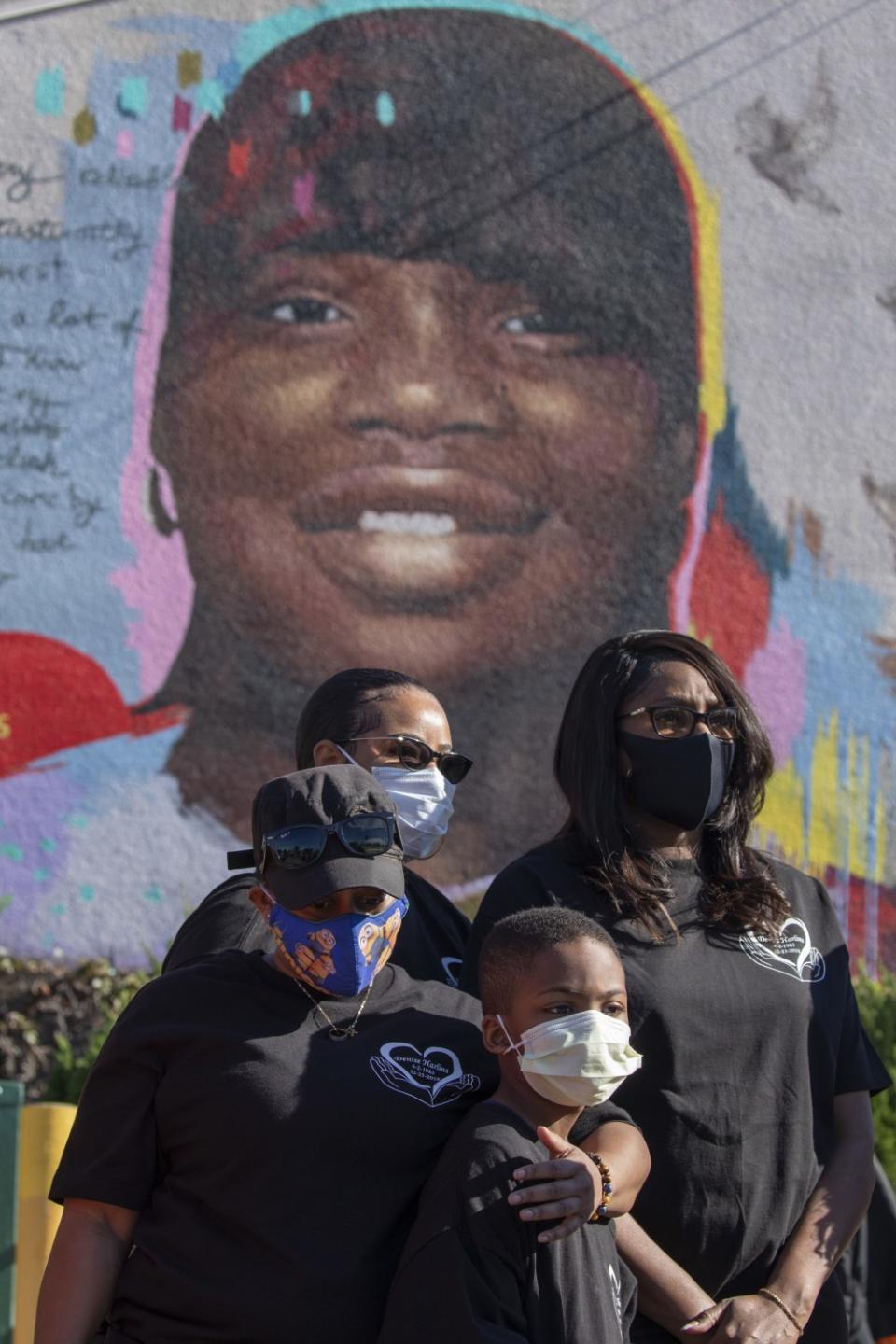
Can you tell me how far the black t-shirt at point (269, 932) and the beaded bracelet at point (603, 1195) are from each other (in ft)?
Answer: 1.97

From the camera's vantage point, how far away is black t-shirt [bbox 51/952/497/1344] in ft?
7.05

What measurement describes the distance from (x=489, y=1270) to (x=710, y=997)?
756 millimetres

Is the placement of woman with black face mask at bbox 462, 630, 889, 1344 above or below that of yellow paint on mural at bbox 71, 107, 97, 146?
below

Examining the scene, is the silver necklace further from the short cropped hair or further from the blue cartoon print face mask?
the short cropped hair

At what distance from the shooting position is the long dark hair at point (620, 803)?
2820 mm

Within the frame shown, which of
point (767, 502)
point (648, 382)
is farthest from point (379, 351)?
point (767, 502)

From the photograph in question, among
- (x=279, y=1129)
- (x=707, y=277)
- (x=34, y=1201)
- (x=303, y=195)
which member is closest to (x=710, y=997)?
(x=279, y=1129)

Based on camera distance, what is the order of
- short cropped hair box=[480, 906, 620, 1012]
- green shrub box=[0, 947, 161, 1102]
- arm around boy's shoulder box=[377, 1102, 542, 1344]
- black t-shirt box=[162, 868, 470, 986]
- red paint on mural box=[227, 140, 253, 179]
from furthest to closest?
red paint on mural box=[227, 140, 253, 179] → green shrub box=[0, 947, 161, 1102] → black t-shirt box=[162, 868, 470, 986] → short cropped hair box=[480, 906, 620, 1012] → arm around boy's shoulder box=[377, 1102, 542, 1344]

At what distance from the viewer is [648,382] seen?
7672 millimetres

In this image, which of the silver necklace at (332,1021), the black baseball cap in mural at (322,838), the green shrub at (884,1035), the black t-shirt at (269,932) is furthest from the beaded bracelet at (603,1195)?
the green shrub at (884,1035)

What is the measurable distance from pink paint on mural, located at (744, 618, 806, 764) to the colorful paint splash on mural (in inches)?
0.8

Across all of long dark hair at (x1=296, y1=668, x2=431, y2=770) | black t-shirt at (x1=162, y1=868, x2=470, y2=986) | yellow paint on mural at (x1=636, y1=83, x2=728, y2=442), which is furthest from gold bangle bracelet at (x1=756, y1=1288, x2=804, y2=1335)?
yellow paint on mural at (x1=636, y1=83, x2=728, y2=442)

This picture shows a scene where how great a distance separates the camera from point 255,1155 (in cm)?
219

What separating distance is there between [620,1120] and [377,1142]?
0.44 m
